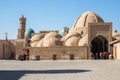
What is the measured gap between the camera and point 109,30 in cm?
4838

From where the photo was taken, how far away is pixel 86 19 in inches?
2299

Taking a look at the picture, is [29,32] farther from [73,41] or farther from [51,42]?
[73,41]

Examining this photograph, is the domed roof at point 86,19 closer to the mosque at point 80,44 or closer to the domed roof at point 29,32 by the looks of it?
the mosque at point 80,44

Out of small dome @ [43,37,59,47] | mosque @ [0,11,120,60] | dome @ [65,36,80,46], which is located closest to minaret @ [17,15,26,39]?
mosque @ [0,11,120,60]

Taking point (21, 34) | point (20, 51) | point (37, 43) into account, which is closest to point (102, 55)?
point (20, 51)

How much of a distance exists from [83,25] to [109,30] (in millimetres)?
10296

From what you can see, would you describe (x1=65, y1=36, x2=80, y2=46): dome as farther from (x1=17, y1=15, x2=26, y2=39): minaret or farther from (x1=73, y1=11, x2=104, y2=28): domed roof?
(x1=17, y1=15, x2=26, y2=39): minaret

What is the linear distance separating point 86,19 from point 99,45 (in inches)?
301

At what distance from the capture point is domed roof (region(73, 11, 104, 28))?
189 feet

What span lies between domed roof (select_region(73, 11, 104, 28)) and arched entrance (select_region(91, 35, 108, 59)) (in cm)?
560

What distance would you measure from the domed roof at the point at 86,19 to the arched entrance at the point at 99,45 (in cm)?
560

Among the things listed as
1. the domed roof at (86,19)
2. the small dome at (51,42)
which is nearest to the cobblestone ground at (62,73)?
the small dome at (51,42)

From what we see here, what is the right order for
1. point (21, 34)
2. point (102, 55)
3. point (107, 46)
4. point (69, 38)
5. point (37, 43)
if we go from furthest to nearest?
point (21, 34) < point (37, 43) < point (69, 38) < point (107, 46) < point (102, 55)

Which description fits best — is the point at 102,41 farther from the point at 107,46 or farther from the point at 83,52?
the point at 83,52
